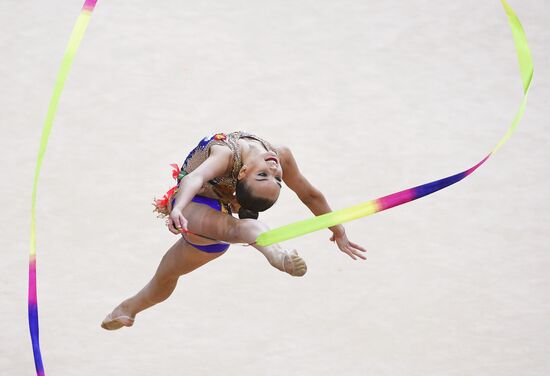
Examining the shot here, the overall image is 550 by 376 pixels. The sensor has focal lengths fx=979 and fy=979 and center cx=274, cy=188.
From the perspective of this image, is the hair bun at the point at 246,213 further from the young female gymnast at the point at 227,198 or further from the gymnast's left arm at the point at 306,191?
the gymnast's left arm at the point at 306,191

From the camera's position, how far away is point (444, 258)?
516 cm

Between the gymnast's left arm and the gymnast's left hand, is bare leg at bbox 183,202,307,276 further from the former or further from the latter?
the gymnast's left hand

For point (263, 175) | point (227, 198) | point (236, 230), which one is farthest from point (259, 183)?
point (227, 198)

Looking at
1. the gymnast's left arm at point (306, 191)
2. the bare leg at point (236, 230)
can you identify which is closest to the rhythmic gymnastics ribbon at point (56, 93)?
the bare leg at point (236, 230)

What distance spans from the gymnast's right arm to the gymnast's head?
71 millimetres

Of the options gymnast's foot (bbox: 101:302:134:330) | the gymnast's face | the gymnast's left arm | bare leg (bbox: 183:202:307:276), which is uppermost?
the gymnast's face

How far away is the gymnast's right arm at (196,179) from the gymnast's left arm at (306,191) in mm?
290

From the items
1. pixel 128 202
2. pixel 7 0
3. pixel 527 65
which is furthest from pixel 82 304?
pixel 7 0

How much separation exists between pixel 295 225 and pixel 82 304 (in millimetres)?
2211

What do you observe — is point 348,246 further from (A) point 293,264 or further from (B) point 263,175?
(A) point 293,264

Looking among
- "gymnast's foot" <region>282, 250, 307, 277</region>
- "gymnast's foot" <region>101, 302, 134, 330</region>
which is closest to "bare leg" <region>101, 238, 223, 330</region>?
"gymnast's foot" <region>101, 302, 134, 330</region>

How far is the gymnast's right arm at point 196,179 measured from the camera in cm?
296

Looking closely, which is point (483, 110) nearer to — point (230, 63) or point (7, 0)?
point (230, 63)

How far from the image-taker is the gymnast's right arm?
2963 mm
